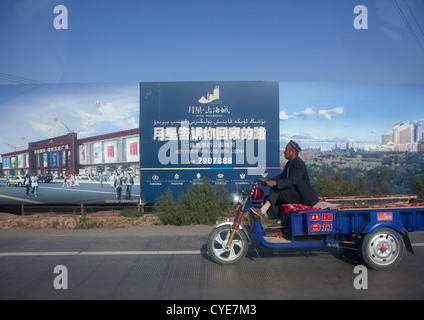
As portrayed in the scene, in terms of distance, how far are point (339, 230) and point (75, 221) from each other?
787cm

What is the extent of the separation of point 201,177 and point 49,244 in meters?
5.25

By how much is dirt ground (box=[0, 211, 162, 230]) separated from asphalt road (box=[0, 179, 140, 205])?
1.76 feet

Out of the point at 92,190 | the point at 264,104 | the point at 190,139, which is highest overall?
the point at 264,104

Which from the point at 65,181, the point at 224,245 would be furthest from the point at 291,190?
the point at 65,181

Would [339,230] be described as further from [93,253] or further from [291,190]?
[93,253]

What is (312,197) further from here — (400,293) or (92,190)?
(92,190)

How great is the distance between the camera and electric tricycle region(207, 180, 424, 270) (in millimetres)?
5875

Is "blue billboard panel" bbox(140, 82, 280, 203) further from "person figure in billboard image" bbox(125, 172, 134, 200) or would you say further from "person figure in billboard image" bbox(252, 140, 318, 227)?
"person figure in billboard image" bbox(252, 140, 318, 227)

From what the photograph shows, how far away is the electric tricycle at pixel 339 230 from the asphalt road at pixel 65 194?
6581 mm

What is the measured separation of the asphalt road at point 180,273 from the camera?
16.1ft

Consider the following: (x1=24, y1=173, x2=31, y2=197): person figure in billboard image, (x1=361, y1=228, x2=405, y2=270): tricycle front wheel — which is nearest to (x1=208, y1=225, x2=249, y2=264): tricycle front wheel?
(x1=361, y1=228, x2=405, y2=270): tricycle front wheel

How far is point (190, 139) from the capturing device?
39.4 ft
